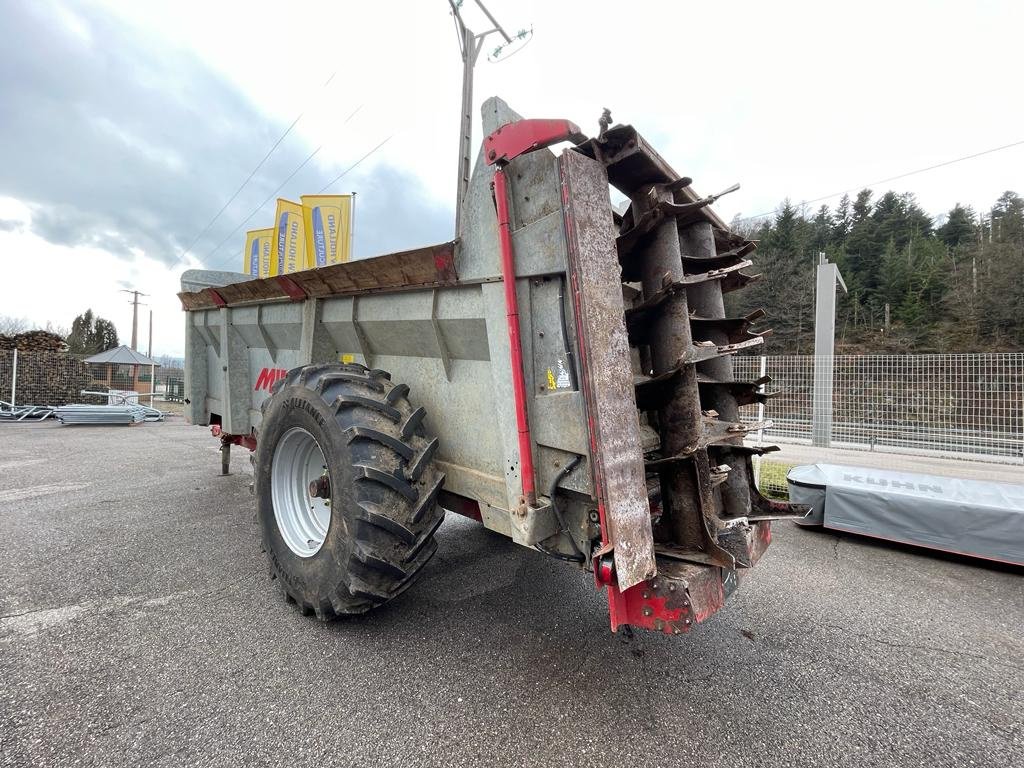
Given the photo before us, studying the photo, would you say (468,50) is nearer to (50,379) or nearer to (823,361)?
(823,361)

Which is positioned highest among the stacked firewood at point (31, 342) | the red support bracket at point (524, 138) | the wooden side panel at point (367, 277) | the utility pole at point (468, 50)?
the utility pole at point (468, 50)

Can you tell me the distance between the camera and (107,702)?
76.1 inches

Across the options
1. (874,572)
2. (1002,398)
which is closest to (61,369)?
(874,572)

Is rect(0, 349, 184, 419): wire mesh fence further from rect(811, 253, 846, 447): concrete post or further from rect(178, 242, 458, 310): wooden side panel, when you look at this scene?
rect(811, 253, 846, 447): concrete post

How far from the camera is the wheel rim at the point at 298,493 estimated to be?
2787 mm

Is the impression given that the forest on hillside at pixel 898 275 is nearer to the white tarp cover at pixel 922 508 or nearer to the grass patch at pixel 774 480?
the grass patch at pixel 774 480

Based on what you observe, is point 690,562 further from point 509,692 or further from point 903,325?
point 903,325

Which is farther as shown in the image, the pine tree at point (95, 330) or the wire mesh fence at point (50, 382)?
the pine tree at point (95, 330)

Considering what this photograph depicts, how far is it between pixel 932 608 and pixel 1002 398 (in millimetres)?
5516

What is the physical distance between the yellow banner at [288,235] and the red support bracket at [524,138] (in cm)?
694

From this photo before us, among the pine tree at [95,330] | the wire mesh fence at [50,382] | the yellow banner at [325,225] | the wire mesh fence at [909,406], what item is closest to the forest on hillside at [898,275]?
the wire mesh fence at [909,406]

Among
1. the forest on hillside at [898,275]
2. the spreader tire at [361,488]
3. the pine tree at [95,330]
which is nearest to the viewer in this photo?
the spreader tire at [361,488]

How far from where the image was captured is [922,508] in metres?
3.84

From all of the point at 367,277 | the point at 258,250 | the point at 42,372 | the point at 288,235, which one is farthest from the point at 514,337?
the point at 42,372
